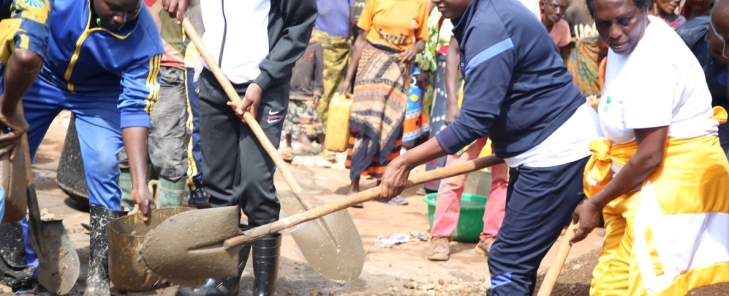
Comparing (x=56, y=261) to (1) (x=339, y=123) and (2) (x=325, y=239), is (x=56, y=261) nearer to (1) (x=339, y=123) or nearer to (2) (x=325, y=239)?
(2) (x=325, y=239)

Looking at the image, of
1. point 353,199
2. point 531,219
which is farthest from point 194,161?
point 531,219

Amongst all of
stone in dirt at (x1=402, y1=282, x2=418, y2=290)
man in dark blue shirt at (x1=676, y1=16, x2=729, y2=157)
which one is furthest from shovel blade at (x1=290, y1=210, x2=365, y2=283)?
man in dark blue shirt at (x1=676, y1=16, x2=729, y2=157)

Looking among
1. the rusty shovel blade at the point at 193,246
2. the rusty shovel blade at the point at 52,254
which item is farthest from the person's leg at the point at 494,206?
the rusty shovel blade at the point at 52,254

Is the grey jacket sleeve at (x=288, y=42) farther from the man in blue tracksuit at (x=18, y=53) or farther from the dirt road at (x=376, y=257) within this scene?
the dirt road at (x=376, y=257)

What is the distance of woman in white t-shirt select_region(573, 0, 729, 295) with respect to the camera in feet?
11.8

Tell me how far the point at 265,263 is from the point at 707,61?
2.53 meters

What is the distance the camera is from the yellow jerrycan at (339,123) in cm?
898

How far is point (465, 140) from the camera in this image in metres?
3.95

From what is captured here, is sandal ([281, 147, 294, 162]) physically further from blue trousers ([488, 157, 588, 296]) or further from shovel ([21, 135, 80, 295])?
blue trousers ([488, 157, 588, 296])

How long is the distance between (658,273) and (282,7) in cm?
247

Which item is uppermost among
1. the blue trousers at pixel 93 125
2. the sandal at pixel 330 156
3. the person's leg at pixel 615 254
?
the blue trousers at pixel 93 125

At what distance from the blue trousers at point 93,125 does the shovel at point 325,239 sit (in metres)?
0.61

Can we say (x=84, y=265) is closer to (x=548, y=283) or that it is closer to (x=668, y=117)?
(x=548, y=283)

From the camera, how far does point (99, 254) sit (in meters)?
4.89
